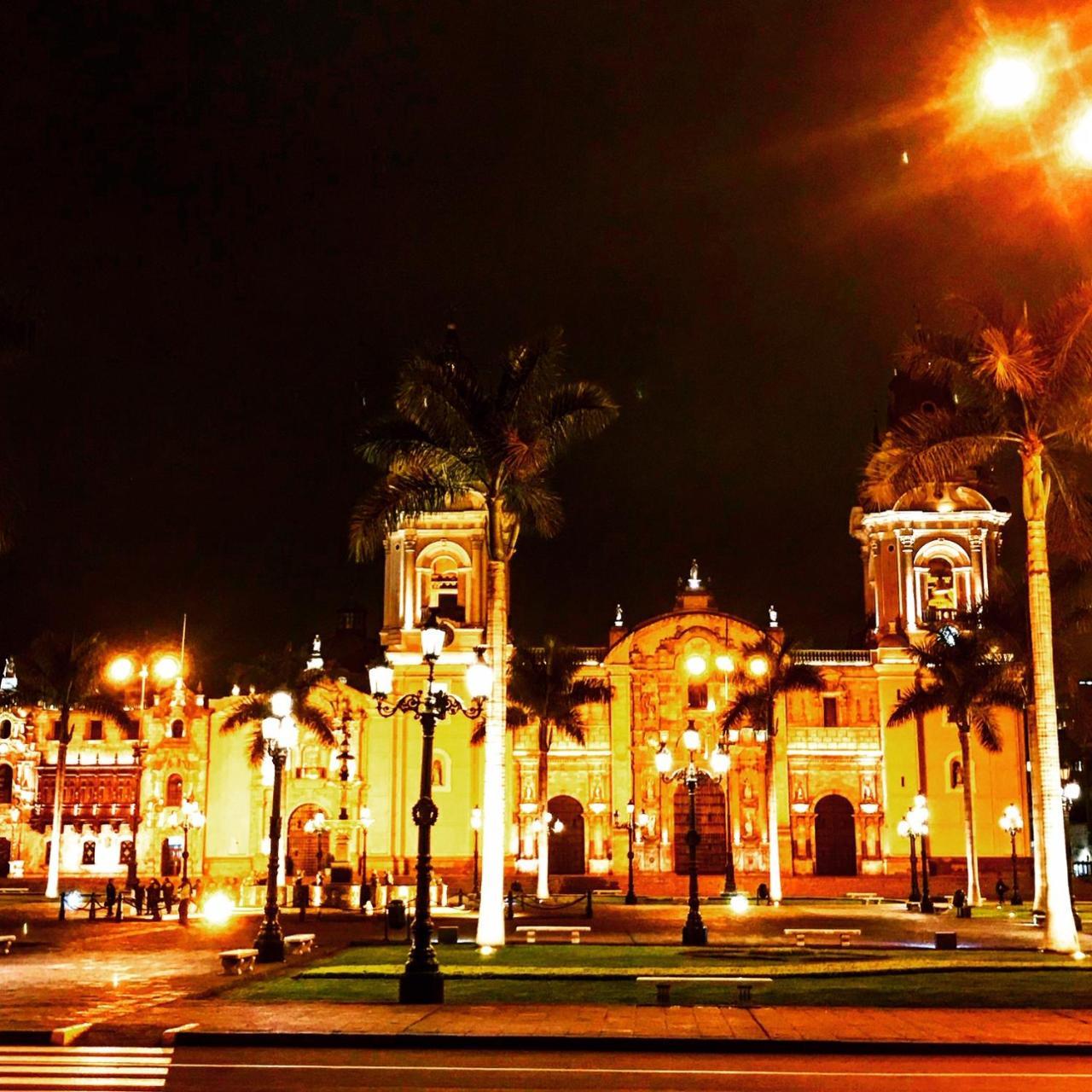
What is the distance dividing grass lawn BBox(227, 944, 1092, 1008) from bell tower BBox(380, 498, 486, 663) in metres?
40.2

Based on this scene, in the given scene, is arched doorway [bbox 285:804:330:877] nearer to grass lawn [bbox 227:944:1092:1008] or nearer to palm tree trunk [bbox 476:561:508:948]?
palm tree trunk [bbox 476:561:508:948]

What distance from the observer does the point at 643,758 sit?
66062mm

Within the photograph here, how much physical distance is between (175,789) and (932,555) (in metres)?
37.2

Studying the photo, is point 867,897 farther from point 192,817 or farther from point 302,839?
point 302,839

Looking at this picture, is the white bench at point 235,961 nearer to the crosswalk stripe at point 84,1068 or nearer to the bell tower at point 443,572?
the crosswalk stripe at point 84,1068

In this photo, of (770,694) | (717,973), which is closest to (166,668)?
(770,694)

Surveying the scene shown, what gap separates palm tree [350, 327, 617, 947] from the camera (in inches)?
1069

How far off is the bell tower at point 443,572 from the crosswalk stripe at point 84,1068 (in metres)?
52.1

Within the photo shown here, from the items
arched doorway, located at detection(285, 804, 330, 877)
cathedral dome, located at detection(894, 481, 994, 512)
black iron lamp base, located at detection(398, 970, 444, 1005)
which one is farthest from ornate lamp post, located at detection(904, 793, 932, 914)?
black iron lamp base, located at detection(398, 970, 444, 1005)

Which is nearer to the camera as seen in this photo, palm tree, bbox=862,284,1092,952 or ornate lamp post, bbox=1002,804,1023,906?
palm tree, bbox=862,284,1092,952

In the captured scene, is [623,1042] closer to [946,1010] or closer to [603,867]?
[946,1010]

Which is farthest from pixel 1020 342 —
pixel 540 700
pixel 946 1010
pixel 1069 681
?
pixel 540 700

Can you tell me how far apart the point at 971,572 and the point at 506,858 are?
24943 mm

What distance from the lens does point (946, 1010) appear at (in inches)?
666
